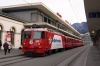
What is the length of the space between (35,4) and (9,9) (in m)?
7.95

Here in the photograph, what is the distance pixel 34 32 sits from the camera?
873 inches

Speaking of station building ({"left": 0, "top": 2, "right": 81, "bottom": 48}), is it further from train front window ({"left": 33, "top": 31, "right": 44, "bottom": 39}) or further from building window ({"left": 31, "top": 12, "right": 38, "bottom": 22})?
train front window ({"left": 33, "top": 31, "right": 44, "bottom": 39})

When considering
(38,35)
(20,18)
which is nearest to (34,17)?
(20,18)

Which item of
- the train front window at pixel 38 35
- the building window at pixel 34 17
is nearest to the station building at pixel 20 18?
the building window at pixel 34 17

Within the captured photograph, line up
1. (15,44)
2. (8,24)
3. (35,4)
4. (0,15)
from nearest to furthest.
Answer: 1. (0,15)
2. (8,24)
3. (15,44)
4. (35,4)

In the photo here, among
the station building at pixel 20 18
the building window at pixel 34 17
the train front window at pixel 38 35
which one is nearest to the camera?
the train front window at pixel 38 35

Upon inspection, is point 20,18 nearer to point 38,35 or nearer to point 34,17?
point 34,17

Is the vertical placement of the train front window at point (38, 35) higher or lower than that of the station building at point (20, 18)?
lower

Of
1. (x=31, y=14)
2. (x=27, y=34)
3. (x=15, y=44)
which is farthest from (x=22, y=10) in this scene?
(x=27, y=34)

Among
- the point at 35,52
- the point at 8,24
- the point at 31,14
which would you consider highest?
the point at 31,14

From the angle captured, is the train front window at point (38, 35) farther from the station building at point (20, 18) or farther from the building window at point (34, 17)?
the building window at point (34, 17)

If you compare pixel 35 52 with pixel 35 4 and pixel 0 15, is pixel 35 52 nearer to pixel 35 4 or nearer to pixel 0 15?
pixel 0 15

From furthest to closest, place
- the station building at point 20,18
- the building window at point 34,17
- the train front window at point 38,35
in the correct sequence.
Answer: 1. the building window at point 34,17
2. the station building at point 20,18
3. the train front window at point 38,35

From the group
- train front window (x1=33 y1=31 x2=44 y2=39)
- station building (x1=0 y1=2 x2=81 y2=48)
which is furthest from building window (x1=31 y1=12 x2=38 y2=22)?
train front window (x1=33 y1=31 x2=44 y2=39)
